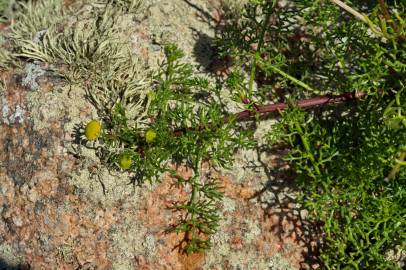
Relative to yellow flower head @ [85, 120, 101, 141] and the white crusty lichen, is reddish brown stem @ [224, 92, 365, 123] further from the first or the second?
the white crusty lichen

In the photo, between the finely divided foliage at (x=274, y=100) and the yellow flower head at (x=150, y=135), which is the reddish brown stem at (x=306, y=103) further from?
the yellow flower head at (x=150, y=135)

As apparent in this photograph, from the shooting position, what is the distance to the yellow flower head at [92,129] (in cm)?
306

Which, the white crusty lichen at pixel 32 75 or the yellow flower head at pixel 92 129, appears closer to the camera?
the yellow flower head at pixel 92 129

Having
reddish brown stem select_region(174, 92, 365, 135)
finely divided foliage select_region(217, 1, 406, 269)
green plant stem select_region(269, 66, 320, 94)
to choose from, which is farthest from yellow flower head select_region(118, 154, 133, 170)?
green plant stem select_region(269, 66, 320, 94)

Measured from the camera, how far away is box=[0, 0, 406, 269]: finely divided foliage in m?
3.05

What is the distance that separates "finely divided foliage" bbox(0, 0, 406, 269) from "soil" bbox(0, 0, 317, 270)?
0.09 m

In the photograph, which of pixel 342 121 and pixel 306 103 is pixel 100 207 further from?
pixel 342 121

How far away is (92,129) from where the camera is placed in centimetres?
306

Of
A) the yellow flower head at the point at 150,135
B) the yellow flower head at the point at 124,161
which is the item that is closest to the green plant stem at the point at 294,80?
the yellow flower head at the point at 150,135

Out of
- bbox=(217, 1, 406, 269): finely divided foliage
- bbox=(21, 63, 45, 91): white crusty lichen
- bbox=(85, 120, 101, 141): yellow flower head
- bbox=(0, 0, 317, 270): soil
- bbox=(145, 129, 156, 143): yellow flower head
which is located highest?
bbox=(217, 1, 406, 269): finely divided foliage

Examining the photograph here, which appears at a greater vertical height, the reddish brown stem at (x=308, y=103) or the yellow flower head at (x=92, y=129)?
the reddish brown stem at (x=308, y=103)

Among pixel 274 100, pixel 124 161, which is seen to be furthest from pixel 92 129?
pixel 274 100

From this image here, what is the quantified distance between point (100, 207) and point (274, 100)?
1.27 metres

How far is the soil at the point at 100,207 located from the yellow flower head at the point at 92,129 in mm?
272
